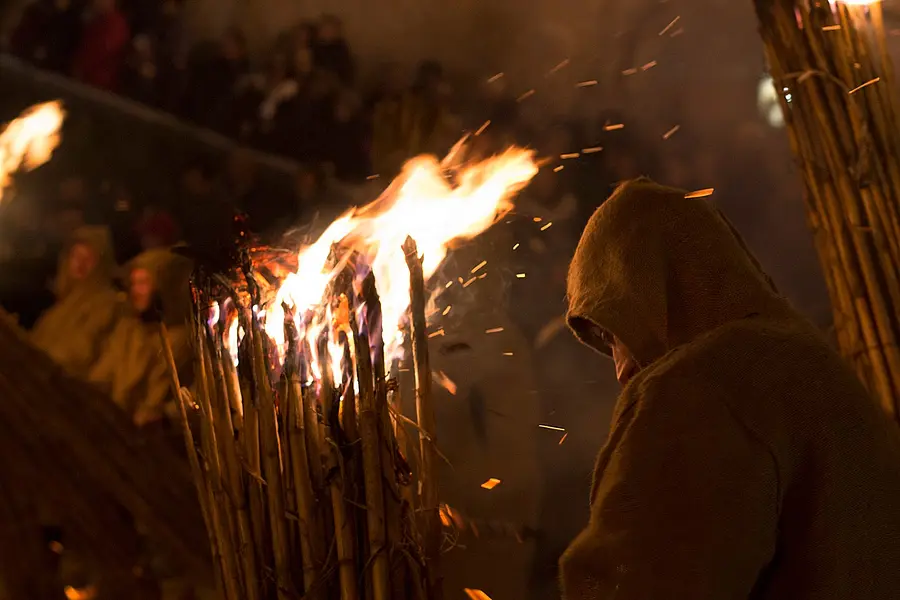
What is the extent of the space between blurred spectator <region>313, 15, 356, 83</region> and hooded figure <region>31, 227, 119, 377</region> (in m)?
0.88

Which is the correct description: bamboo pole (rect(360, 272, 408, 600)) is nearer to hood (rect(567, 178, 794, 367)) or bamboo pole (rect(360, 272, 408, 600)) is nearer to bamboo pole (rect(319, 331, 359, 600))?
bamboo pole (rect(319, 331, 359, 600))

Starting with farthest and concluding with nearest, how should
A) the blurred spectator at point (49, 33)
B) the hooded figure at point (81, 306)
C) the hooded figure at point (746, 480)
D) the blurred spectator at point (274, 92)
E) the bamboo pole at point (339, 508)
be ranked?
the blurred spectator at point (274, 92)
the blurred spectator at point (49, 33)
the hooded figure at point (81, 306)
the bamboo pole at point (339, 508)
the hooded figure at point (746, 480)

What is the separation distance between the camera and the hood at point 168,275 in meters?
2.09

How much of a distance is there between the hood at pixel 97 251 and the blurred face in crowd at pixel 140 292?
61 millimetres

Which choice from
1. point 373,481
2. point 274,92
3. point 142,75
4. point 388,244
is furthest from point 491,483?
point 142,75

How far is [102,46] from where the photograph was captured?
2270mm

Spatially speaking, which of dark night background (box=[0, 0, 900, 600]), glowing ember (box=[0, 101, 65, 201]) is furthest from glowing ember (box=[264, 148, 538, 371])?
glowing ember (box=[0, 101, 65, 201])

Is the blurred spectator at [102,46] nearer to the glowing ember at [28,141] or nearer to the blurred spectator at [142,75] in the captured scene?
the blurred spectator at [142,75]

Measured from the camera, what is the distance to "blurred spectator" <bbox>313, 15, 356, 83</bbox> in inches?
97.0

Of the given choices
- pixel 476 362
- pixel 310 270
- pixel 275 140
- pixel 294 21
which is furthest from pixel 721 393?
pixel 294 21

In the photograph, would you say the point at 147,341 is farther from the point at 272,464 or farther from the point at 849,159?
the point at 849,159

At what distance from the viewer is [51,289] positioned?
6.70 feet

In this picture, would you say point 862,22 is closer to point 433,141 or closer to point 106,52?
point 433,141

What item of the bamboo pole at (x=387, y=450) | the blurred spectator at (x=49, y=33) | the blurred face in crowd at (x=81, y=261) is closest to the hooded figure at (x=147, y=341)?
the blurred face in crowd at (x=81, y=261)
